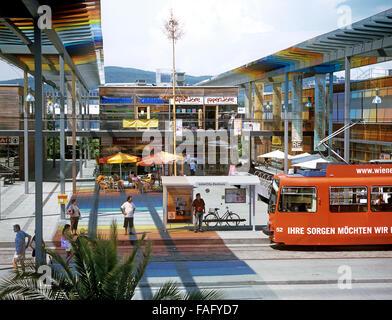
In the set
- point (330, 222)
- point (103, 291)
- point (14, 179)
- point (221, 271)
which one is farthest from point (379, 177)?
point (14, 179)

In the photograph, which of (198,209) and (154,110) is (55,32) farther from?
(154,110)

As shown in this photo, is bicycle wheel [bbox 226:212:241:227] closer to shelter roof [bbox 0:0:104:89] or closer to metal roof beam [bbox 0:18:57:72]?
shelter roof [bbox 0:0:104:89]

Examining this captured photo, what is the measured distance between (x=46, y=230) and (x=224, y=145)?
24834mm

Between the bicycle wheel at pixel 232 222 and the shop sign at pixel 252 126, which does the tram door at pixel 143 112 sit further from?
the bicycle wheel at pixel 232 222

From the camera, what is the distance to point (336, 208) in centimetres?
1938

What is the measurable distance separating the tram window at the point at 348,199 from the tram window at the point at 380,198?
25 cm

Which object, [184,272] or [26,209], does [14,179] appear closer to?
[26,209]

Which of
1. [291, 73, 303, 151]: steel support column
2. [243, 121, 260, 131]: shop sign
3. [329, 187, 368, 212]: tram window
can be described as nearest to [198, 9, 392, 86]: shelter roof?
[291, 73, 303, 151]: steel support column

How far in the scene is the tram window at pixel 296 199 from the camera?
19.4 m

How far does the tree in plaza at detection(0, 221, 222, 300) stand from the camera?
7207 mm

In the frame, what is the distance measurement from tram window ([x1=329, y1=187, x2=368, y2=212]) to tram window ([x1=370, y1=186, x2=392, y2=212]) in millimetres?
245

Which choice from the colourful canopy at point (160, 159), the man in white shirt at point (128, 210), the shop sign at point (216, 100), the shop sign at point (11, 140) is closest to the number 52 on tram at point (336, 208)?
the man in white shirt at point (128, 210)

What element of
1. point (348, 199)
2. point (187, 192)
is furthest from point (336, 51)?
point (348, 199)
